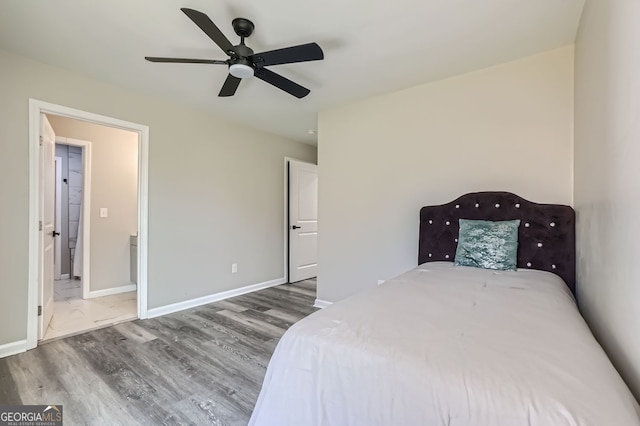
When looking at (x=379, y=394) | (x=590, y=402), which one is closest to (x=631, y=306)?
(x=590, y=402)

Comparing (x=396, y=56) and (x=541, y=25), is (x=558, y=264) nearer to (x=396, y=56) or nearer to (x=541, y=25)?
(x=541, y=25)

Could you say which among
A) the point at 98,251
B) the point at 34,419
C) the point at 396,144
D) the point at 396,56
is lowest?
the point at 34,419

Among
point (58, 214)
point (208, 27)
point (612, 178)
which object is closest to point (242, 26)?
point (208, 27)

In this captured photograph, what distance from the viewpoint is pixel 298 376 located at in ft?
3.31

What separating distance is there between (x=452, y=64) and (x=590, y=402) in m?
2.55

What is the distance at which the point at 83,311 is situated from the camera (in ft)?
11.3

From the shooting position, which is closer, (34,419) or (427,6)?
(34,419)

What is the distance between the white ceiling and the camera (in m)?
1.83

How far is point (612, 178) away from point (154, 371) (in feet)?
9.46

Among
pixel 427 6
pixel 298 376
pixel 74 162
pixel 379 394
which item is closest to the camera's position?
pixel 379 394

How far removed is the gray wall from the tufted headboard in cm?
257

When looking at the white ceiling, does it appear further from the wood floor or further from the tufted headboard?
the wood floor

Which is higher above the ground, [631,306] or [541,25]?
[541,25]

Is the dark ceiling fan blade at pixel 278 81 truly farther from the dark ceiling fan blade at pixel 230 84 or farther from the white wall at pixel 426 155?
the white wall at pixel 426 155
